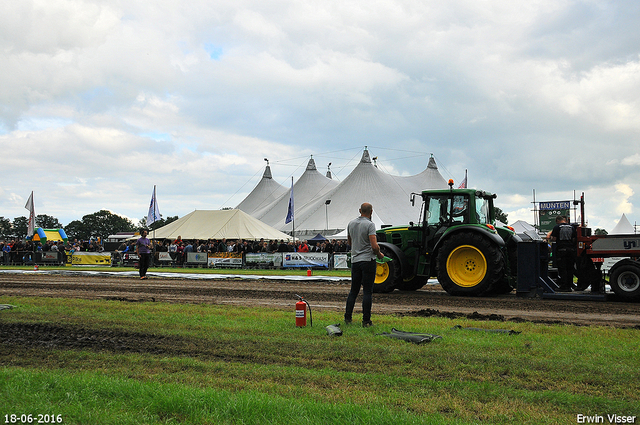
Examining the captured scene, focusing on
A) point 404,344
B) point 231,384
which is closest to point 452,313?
point 404,344

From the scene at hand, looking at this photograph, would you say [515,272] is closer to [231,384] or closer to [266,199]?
[231,384]

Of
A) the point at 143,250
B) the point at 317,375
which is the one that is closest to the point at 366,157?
the point at 143,250

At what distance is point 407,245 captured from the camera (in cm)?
1380

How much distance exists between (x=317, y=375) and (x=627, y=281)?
909 centimetres

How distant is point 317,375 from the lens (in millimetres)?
5113

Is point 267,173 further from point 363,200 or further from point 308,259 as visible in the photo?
point 308,259

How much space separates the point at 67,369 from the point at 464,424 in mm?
3896

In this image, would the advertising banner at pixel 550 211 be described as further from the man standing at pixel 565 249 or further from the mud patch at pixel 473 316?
the mud patch at pixel 473 316

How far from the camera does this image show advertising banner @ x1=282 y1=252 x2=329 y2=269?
27.3 meters

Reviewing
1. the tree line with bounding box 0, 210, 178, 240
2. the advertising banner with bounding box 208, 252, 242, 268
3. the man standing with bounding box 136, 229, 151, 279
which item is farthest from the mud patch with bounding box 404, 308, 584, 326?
the tree line with bounding box 0, 210, 178, 240

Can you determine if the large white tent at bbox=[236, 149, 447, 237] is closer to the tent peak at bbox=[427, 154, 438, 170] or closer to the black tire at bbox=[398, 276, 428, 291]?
the tent peak at bbox=[427, 154, 438, 170]

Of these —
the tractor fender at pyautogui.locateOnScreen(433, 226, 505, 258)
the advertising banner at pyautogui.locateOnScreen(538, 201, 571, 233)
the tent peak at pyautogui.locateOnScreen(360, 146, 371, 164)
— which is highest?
the tent peak at pyautogui.locateOnScreen(360, 146, 371, 164)

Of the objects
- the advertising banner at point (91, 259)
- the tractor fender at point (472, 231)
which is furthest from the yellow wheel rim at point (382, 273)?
the advertising banner at point (91, 259)

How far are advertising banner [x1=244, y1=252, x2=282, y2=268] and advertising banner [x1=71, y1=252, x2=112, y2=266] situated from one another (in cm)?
901
